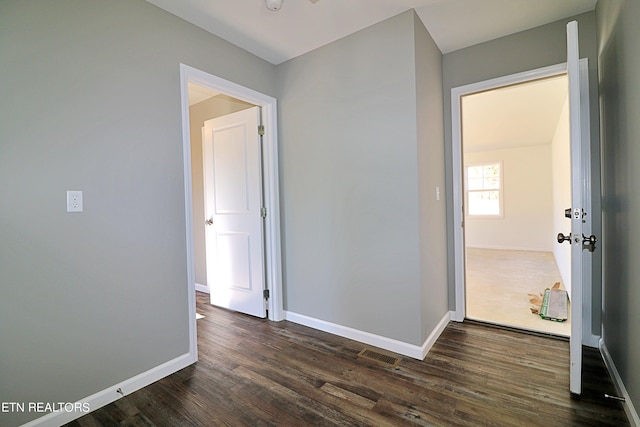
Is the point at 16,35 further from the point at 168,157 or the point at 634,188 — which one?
Answer: the point at 634,188

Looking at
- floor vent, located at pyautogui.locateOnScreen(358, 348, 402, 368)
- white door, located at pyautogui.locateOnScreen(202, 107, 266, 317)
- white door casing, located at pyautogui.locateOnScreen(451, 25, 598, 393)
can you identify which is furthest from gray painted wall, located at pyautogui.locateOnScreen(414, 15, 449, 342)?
white door, located at pyautogui.locateOnScreen(202, 107, 266, 317)

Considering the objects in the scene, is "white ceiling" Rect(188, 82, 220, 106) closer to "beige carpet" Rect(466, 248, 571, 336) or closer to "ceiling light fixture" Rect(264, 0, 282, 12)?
"ceiling light fixture" Rect(264, 0, 282, 12)

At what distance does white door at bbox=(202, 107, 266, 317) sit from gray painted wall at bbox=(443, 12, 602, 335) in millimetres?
1849

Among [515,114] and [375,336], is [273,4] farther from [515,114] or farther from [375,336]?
[515,114]

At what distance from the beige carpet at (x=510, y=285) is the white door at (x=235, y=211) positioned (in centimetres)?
227

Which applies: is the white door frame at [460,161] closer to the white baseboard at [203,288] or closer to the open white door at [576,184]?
the open white door at [576,184]

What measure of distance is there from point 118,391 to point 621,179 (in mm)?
3242

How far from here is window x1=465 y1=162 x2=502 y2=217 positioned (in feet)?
24.8

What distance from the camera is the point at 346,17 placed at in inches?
86.4

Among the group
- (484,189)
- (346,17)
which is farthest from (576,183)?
(484,189)

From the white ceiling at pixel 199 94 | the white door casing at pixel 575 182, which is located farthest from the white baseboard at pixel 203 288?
the white door casing at pixel 575 182

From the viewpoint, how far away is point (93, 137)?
171cm

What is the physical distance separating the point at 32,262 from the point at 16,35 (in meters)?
1.13

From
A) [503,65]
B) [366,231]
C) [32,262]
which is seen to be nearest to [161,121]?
[32,262]
